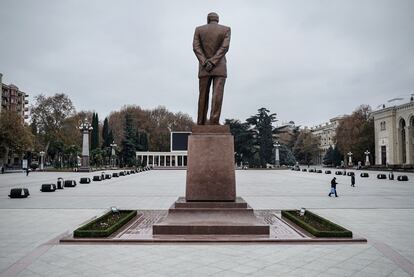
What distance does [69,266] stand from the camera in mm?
6516

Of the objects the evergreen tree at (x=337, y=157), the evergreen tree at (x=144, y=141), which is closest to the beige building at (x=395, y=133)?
the evergreen tree at (x=337, y=157)

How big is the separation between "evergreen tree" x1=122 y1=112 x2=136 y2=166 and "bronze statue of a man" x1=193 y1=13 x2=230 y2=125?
67.0 meters

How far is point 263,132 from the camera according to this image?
70375mm

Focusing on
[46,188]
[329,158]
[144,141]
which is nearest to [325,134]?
[329,158]

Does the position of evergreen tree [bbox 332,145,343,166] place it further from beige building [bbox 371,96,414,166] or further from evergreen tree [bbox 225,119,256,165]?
evergreen tree [bbox 225,119,256,165]

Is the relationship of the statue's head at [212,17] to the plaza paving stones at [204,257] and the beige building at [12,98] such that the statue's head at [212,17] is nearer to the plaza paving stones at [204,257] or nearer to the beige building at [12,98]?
the plaza paving stones at [204,257]

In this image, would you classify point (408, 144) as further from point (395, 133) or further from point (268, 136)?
point (268, 136)

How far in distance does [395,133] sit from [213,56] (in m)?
62.4

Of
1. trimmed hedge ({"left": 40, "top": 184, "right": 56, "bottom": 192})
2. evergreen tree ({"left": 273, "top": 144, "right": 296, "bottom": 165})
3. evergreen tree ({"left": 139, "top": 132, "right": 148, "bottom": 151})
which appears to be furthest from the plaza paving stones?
evergreen tree ({"left": 273, "top": 144, "right": 296, "bottom": 165})

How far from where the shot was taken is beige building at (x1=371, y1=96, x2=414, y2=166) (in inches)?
2339

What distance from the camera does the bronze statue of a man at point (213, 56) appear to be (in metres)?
9.99

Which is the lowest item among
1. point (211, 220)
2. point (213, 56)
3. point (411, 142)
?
point (211, 220)

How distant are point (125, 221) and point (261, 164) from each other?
60.7 meters

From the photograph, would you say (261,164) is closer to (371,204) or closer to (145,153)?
(145,153)
